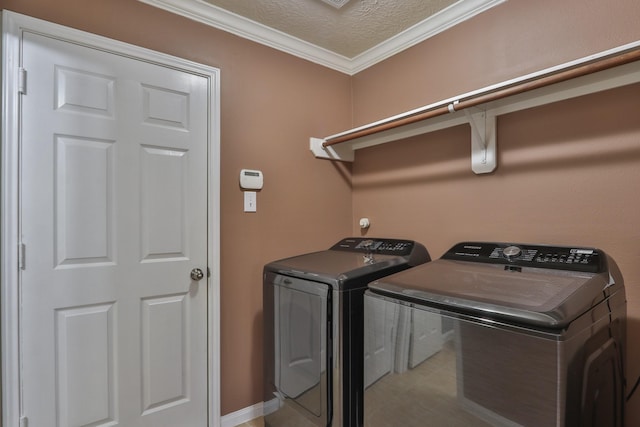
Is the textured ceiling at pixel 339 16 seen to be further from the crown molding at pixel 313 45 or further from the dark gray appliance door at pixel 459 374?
the dark gray appliance door at pixel 459 374

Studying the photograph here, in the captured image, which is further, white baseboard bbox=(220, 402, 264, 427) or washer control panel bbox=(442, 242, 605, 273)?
white baseboard bbox=(220, 402, 264, 427)

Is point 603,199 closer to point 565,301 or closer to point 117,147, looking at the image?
point 565,301

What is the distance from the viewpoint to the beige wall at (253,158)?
1906 mm

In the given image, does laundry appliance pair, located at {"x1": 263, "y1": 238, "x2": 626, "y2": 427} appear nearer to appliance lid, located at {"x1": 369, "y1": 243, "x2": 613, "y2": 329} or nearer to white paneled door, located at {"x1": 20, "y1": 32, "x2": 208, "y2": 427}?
appliance lid, located at {"x1": 369, "y1": 243, "x2": 613, "y2": 329}

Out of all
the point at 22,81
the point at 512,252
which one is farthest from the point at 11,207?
the point at 512,252

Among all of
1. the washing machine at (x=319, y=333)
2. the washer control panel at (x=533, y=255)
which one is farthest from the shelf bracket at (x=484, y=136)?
the washing machine at (x=319, y=333)

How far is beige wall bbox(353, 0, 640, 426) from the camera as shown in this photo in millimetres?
1425

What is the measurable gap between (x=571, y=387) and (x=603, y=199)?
968 mm

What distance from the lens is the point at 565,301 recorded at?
3.09ft

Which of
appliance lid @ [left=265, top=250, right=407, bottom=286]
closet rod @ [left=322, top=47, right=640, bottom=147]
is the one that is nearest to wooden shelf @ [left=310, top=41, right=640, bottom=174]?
closet rod @ [left=322, top=47, right=640, bottom=147]

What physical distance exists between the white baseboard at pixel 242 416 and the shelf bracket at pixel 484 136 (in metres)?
1.97

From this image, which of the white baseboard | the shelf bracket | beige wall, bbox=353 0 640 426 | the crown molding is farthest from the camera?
the white baseboard

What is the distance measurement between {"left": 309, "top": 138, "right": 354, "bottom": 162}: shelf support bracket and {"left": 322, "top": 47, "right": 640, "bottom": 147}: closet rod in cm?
35

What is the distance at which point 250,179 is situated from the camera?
210 centimetres
